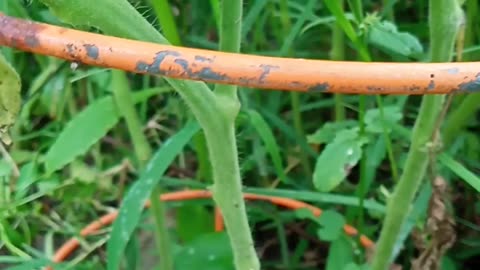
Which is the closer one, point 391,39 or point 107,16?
point 107,16

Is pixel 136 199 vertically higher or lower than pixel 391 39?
lower

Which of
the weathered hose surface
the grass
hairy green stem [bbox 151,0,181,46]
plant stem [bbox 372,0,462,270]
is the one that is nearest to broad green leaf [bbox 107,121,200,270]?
the grass

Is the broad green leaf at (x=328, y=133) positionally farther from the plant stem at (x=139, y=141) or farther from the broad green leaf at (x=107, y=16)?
the broad green leaf at (x=107, y=16)

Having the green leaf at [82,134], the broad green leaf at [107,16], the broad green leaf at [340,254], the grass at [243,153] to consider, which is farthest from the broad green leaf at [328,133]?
the broad green leaf at [107,16]

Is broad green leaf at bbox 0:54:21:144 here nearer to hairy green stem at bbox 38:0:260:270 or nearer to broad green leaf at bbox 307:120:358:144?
hairy green stem at bbox 38:0:260:270

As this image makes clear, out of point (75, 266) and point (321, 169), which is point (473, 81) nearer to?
point (321, 169)

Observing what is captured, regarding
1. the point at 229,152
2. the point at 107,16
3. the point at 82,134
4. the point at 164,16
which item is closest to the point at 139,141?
the point at 82,134

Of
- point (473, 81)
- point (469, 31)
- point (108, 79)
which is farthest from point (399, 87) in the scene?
point (108, 79)

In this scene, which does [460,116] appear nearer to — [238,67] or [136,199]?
[136,199]
